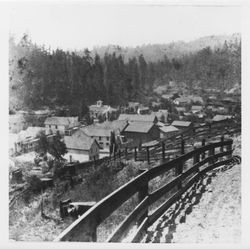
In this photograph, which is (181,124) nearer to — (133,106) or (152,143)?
(152,143)

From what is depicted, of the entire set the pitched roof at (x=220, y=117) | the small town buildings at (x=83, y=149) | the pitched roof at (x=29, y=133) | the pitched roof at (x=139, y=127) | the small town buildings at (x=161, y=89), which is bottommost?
the small town buildings at (x=83, y=149)

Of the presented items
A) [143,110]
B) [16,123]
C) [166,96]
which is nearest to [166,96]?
[166,96]

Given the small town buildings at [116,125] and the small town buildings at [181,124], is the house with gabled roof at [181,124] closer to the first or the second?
the small town buildings at [181,124]

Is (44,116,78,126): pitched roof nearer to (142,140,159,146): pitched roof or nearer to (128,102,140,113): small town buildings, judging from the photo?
(128,102,140,113): small town buildings

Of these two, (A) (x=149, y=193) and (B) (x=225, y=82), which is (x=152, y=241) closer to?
(A) (x=149, y=193)

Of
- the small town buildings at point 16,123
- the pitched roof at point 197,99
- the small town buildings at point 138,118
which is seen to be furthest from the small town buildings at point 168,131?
the small town buildings at point 16,123

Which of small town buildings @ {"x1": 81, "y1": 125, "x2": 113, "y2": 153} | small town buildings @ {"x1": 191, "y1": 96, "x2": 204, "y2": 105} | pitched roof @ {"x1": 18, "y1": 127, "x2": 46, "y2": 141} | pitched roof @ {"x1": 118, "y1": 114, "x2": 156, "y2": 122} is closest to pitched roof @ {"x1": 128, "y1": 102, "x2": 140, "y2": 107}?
pitched roof @ {"x1": 118, "y1": 114, "x2": 156, "y2": 122}
